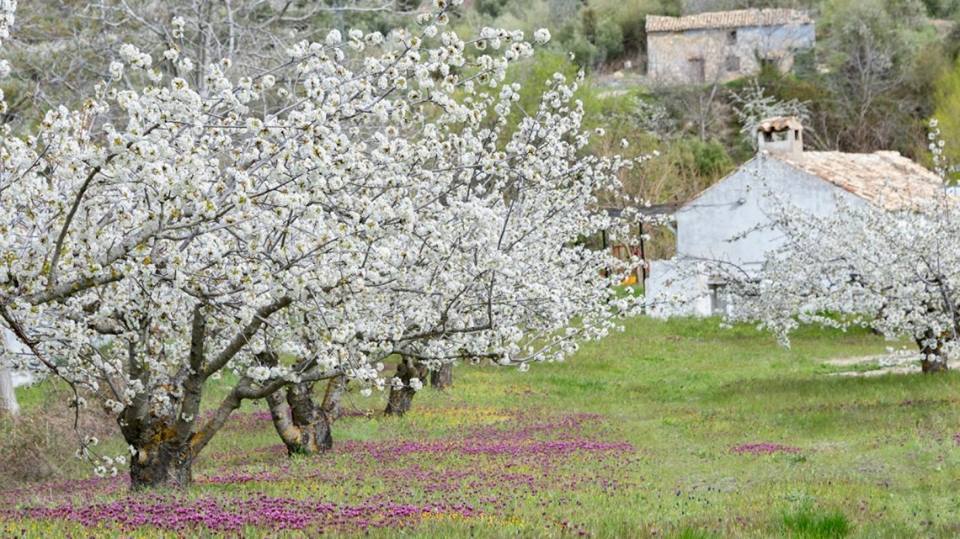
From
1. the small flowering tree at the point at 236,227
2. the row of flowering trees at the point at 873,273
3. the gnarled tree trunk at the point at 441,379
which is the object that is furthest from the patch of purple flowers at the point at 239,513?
the gnarled tree trunk at the point at 441,379

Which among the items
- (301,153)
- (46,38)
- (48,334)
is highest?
(46,38)

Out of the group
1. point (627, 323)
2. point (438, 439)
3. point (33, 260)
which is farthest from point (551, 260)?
point (627, 323)

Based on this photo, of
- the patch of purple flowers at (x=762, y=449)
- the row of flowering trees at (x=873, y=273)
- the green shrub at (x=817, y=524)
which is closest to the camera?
the green shrub at (x=817, y=524)

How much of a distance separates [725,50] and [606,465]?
9223cm

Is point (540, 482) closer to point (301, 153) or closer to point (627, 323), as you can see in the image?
point (301, 153)

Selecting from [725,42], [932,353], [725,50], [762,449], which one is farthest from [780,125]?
[725,42]

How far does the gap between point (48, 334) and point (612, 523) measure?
560cm

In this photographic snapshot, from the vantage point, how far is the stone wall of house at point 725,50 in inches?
4114

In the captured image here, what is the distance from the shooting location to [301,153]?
33.0ft

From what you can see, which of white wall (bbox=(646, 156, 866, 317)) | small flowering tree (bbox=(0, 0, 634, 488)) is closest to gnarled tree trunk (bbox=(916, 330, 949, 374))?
small flowering tree (bbox=(0, 0, 634, 488))

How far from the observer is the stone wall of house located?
10450 cm

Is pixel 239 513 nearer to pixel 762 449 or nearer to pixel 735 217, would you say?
pixel 762 449

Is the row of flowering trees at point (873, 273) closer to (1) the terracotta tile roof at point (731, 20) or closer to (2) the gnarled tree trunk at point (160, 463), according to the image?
(2) the gnarled tree trunk at point (160, 463)

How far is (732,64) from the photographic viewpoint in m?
106
